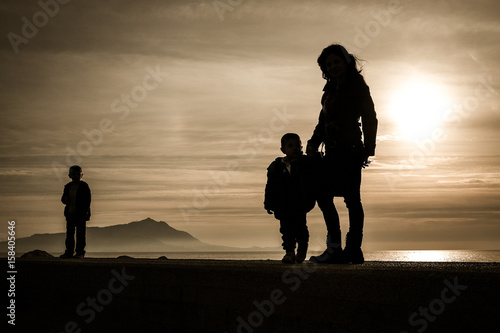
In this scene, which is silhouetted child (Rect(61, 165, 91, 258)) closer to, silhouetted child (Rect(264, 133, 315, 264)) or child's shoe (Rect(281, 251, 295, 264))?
silhouetted child (Rect(264, 133, 315, 264))

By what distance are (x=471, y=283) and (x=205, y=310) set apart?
253 cm

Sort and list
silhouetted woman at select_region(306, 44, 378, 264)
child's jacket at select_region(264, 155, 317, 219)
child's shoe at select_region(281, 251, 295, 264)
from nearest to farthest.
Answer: silhouetted woman at select_region(306, 44, 378, 264)
child's shoe at select_region(281, 251, 295, 264)
child's jacket at select_region(264, 155, 317, 219)

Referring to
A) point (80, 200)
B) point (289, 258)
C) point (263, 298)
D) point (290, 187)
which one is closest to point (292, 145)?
point (290, 187)

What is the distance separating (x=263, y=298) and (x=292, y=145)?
3.10 metres

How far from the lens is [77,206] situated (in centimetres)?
1192

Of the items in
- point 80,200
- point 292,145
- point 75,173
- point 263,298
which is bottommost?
point 263,298

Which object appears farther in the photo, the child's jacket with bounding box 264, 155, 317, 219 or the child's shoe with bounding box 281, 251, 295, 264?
the child's jacket with bounding box 264, 155, 317, 219

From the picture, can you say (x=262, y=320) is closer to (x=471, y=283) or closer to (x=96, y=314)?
(x=471, y=283)

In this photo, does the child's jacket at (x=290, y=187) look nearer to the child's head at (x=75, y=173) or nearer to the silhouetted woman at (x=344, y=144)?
the silhouetted woman at (x=344, y=144)

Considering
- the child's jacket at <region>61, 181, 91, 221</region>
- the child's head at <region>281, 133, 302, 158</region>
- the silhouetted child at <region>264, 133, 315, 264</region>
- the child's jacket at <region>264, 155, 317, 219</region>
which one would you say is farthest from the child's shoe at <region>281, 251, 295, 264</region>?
the child's jacket at <region>61, 181, 91, 221</region>

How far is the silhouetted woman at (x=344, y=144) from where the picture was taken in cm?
551

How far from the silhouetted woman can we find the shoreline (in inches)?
19.8

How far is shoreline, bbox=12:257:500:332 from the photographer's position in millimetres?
3246

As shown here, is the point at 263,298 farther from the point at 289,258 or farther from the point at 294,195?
the point at 294,195
